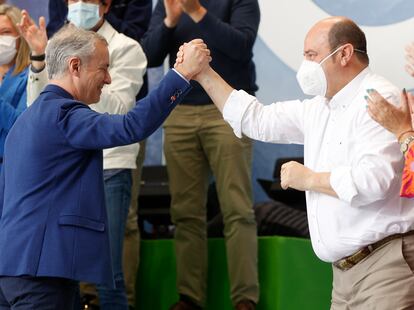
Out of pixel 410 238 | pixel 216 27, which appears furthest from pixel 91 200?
pixel 216 27

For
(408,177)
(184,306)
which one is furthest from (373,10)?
(408,177)

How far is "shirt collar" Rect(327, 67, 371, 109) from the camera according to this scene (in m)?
3.28

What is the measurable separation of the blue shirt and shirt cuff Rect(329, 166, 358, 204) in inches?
65.2

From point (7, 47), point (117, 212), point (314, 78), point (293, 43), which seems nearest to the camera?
point (314, 78)

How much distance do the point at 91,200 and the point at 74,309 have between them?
394mm

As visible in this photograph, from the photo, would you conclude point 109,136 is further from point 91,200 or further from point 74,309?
point 74,309

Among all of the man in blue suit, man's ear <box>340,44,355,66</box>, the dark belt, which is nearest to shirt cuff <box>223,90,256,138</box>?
the man in blue suit

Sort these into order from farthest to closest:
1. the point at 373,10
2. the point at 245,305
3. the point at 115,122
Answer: the point at 373,10, the point at 245,305, the point at 115,122

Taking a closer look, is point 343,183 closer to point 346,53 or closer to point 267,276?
point 346,53

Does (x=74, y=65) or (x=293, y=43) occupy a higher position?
(x=74, y=65)

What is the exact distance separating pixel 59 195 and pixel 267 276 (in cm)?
183

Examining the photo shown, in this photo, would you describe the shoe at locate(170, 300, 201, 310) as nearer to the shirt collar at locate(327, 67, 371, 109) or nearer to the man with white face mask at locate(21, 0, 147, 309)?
the man with white face mask at locate(21, 0, 147, 309)

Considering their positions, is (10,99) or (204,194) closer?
(10,99)

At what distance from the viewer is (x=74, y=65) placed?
336 centimetres
